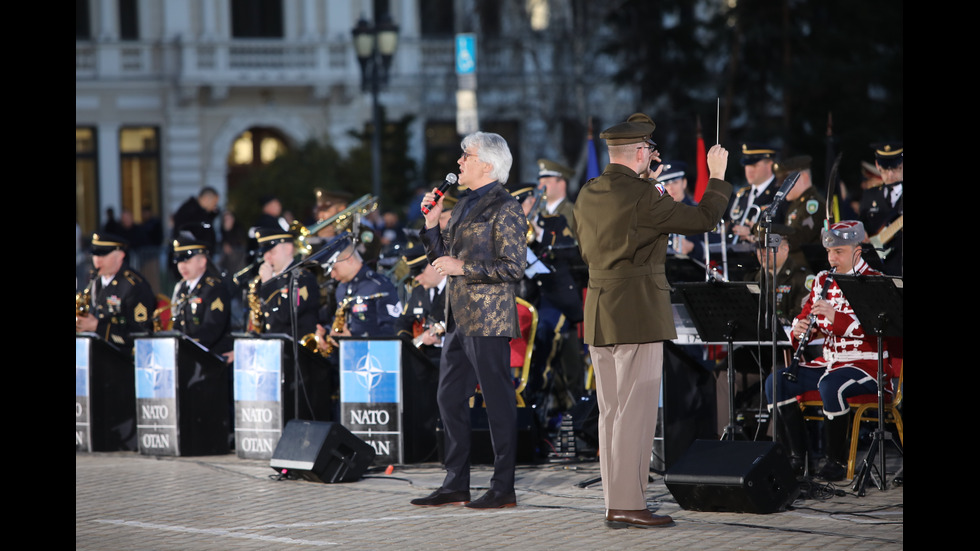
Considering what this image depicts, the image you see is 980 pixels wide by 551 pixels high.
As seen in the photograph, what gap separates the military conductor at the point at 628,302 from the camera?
7254 mm

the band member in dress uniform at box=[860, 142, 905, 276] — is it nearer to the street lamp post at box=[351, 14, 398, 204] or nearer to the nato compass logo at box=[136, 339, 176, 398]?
the nato compass logo at box=[136, 339, 176, 398]

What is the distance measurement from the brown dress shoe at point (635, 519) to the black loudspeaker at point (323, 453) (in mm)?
2417

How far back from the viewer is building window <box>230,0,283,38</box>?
33.8 meters

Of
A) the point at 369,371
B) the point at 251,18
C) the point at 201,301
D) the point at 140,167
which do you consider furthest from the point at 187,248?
the point at 251,18

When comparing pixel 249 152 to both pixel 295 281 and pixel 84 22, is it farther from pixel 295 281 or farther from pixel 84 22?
pixel 295 281

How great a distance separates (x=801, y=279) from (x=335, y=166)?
16.5m

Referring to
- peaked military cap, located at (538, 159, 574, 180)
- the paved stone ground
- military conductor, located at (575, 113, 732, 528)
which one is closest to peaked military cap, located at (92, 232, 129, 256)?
the paved stone ground

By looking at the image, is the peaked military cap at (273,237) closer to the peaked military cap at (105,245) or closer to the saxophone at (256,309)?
the saxophone at (256,309)

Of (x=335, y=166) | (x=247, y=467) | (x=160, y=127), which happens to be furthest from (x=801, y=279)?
(x=160, y=127)

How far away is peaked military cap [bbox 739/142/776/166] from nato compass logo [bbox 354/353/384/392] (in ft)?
10.6

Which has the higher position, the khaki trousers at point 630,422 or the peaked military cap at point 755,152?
the peaked military cap at point 755,152

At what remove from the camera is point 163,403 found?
10945 millimetres

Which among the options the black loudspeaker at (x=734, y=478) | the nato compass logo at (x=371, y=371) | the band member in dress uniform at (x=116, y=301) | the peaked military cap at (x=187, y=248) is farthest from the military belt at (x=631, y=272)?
the band member in dress uniform at (x=116, y=301)
